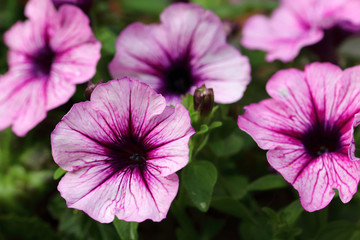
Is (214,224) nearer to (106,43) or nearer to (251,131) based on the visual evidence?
(251,131)

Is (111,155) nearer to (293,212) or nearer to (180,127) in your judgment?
(180,127)

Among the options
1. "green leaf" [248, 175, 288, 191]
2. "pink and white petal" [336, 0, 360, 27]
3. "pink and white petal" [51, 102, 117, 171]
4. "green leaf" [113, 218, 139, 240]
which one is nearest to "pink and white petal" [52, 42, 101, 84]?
"pink and white petal" [51, 102, 117, 171]

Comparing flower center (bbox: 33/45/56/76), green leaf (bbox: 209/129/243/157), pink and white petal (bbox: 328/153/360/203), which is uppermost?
pink and white petal (bbox: 328/153/360/203)

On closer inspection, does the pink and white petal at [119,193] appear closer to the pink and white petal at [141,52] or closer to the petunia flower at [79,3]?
the pink and white petal at [141,52]

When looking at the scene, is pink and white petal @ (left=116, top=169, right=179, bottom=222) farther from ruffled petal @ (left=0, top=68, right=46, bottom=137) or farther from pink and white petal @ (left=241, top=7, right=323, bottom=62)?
pink and white petal @ (left=241, top=7, right=323, bottom=62)

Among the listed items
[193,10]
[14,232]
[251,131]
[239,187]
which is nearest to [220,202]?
[239,187]

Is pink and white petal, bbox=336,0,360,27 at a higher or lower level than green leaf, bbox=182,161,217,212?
higher
